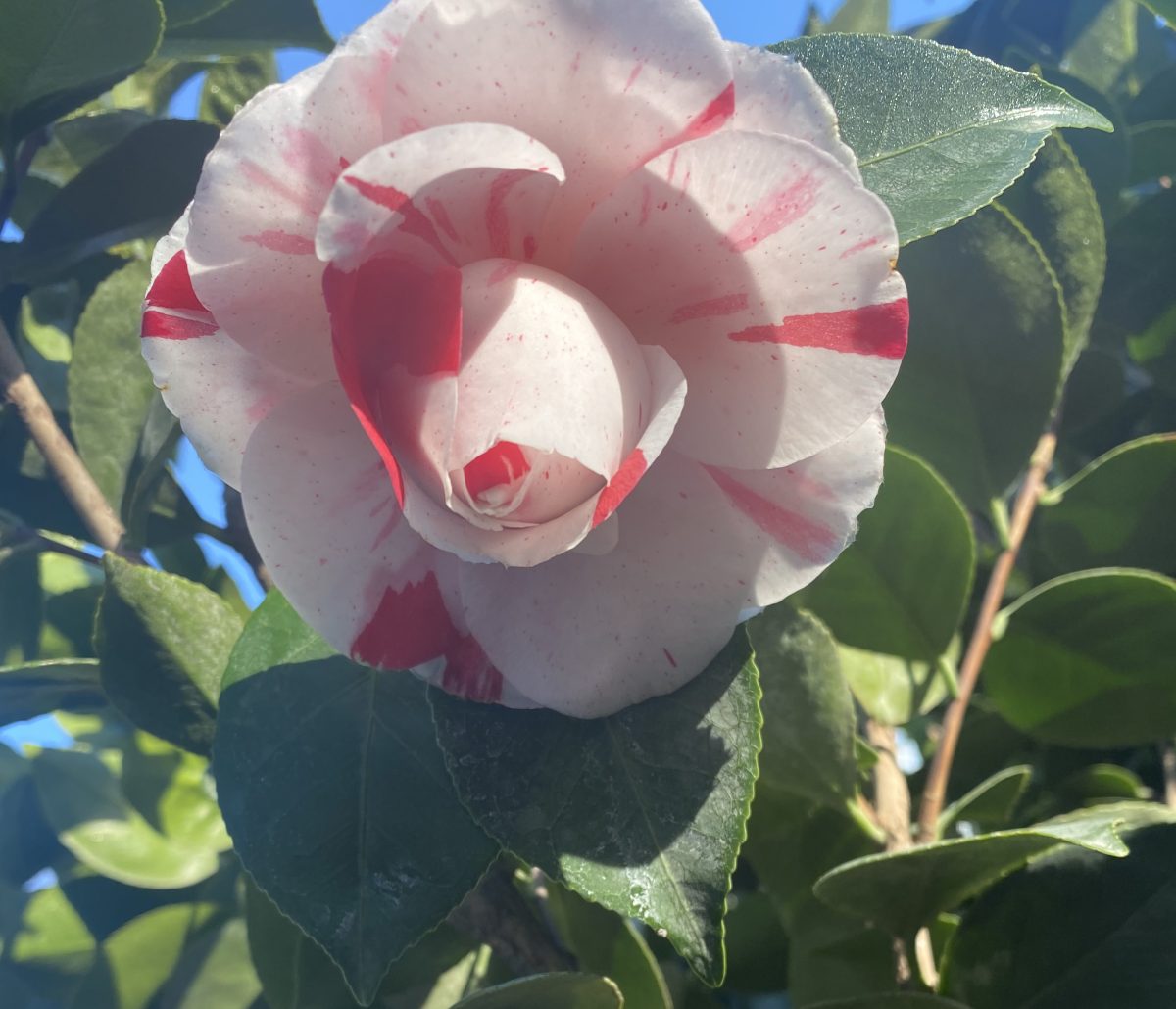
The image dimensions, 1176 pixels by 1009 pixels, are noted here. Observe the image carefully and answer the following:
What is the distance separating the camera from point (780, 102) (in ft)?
1.22

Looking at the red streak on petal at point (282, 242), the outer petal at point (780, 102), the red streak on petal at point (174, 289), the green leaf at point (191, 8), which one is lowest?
the red streak on petal at point (174, 289)

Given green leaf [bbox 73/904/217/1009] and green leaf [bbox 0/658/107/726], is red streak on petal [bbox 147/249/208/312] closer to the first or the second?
green leaf [bbox 0/658/107/726]

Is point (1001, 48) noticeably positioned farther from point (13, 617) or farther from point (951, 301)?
point (13, 617)

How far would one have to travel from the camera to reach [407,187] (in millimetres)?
338

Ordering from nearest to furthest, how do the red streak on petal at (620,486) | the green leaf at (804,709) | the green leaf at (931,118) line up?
1. the red streak on petal at (620,486)
2. the green leaf at (931,118)
3. the green leaf at (804,709)

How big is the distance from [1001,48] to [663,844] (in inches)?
36.8

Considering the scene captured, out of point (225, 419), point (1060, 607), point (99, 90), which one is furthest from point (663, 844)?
point (99, 90)

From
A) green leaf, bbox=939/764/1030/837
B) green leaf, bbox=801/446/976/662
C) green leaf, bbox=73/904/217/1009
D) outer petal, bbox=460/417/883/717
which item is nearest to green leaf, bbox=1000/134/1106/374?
green leaf, bbox=801/446/976/662

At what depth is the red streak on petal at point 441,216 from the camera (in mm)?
364

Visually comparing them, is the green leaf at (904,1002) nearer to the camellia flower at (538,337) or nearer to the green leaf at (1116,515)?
the camellia flower at (538,337)

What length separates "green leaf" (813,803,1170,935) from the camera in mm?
506

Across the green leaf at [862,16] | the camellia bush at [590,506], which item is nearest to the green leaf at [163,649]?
the camellia bush at [590,506]

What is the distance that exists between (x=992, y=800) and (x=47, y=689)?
0.64 meters

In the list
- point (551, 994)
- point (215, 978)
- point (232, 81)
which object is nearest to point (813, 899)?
point (551, 994)
